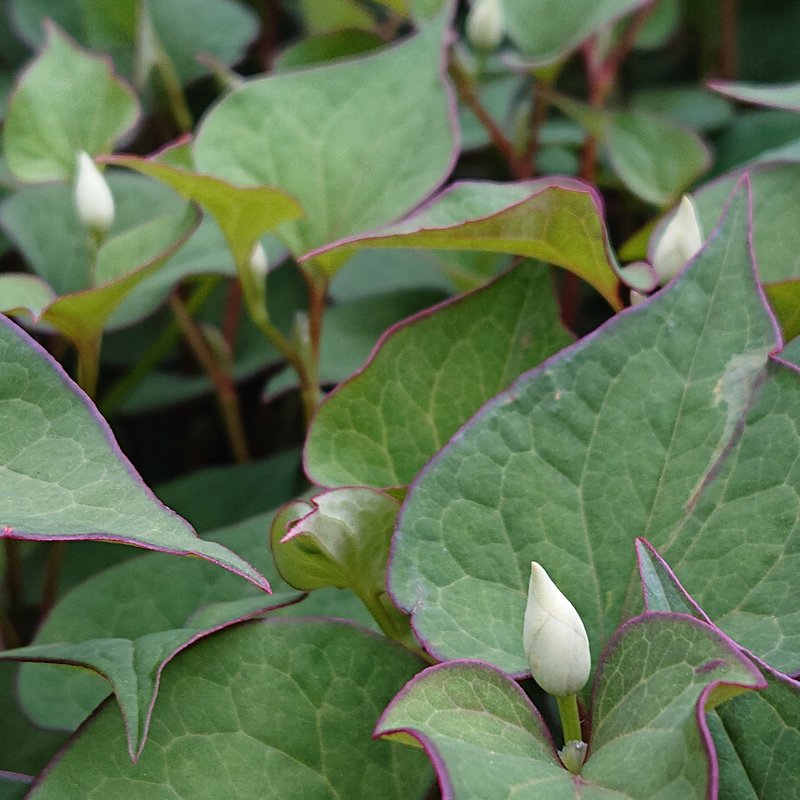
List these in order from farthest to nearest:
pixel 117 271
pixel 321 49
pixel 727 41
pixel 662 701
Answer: pixel 727 41, pixel 321 49, pixel 117 271, pixel 662 701

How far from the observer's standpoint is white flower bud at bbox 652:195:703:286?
0.39 m

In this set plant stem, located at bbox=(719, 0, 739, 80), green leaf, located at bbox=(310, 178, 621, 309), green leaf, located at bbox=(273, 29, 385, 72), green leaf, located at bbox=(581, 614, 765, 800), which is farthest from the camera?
plant stem, located at bbox=(719, 0, 739, 80)

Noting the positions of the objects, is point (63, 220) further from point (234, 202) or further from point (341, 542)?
point (341, 542)

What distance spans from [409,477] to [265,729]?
0.11 m

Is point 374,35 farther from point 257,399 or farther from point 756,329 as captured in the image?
point 756,329

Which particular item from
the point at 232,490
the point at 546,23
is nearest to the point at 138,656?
the point at 232,490

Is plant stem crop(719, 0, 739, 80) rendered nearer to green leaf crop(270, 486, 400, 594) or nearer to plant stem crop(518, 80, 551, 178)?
plant stem crop(518, 80, 551, 178)

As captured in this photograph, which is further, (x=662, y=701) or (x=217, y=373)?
(x=217, y=373)

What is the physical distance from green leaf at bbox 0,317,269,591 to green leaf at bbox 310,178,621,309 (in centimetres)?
11

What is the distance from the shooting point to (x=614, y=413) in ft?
1.04

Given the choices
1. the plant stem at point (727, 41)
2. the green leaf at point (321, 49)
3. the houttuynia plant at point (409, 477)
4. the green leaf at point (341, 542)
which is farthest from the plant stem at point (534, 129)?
the green leaf at point (341, 542)

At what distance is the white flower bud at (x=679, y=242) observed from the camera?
39cm

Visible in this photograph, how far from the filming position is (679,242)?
39 centimetres

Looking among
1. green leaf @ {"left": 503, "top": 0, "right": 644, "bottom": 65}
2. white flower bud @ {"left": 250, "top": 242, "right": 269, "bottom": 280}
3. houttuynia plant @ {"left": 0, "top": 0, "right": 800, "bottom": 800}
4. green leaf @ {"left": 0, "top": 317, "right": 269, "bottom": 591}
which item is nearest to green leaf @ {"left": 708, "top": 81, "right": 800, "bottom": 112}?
houttuynia plant @ {"left": 0, "top": 0, "right": 800, "bottom": 800}
